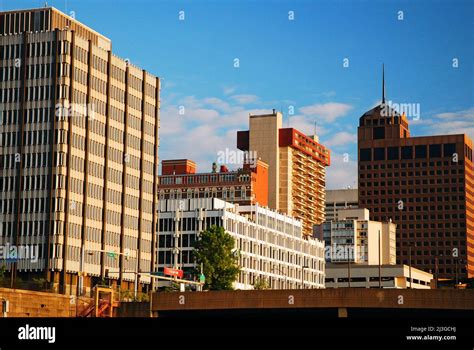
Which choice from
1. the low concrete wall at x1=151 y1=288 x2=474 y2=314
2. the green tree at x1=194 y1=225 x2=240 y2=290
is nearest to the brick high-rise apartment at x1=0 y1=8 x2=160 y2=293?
the green tree at x1=194 y1=225 x2=240 y2=290

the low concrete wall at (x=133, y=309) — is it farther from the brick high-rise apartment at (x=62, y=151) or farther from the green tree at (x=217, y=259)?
the brick high-rise apartment at (x=62, y=151)

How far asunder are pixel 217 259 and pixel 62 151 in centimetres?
3664

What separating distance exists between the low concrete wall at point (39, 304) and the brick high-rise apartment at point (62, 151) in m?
48.9

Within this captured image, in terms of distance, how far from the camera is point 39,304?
327 ft

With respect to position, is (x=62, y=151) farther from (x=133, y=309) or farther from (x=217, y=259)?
(x=133, y=309)

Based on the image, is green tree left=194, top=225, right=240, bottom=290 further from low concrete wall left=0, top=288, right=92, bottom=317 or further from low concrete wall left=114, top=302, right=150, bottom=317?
low concrete wall left=114, top=302, right=150, bottom=317

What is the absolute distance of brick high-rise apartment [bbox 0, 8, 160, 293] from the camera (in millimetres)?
162875

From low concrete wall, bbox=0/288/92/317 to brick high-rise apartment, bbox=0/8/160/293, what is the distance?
1925 inches

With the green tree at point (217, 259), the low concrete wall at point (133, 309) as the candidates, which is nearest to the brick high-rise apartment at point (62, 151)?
the green tree at point (217, 259)

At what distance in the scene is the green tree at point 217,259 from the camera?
146625 millimetres

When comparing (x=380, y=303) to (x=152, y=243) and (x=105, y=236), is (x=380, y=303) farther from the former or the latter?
(x=152, y=243)

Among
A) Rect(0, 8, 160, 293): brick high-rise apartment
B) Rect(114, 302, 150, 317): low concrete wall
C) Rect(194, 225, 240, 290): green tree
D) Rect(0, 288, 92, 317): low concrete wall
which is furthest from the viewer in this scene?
Rect(0, 8, 160, 293): brick high-rise apartment

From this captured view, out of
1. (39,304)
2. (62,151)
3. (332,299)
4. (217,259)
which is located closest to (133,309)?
(39,304)

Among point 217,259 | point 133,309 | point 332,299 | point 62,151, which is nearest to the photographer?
point 332,299
